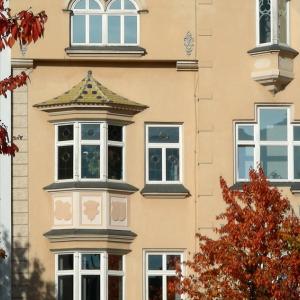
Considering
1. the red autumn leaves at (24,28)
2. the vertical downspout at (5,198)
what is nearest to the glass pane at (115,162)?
the vertical downspout at (5,198)

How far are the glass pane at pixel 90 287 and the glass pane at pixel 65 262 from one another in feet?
A: 1.50

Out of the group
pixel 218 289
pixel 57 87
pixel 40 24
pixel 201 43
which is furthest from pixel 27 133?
pixel 40 24

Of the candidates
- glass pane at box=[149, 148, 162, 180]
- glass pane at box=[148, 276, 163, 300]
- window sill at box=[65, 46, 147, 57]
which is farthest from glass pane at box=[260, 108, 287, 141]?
glass pane at box=[148, 276, 163, 300]

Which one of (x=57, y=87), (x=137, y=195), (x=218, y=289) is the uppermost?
(x=57, y=87)

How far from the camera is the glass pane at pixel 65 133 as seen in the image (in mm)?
32594

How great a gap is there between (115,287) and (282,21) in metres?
7.23

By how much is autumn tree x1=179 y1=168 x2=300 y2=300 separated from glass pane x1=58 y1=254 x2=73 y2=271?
3.31 m

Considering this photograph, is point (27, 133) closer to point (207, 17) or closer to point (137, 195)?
point (137, 195)

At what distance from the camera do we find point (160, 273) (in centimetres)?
3247

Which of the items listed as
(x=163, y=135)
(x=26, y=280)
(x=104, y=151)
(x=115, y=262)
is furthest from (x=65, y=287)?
(x=163, y=135)

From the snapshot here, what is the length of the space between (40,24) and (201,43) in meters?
14.4

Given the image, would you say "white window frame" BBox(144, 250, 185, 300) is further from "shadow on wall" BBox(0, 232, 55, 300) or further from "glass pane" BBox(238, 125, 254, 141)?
"glass pane" BBox(238, 125, 254, 141)

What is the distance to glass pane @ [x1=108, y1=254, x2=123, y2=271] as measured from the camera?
3216cm

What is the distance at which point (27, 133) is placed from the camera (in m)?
32.7
